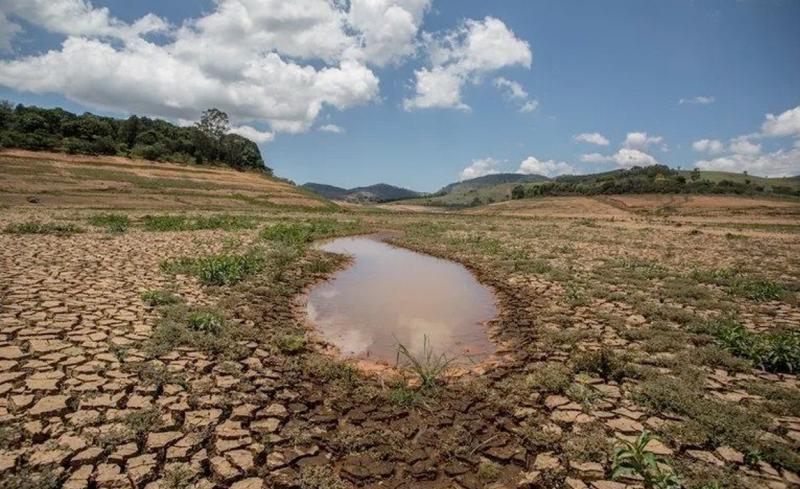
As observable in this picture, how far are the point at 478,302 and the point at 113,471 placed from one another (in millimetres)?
8467

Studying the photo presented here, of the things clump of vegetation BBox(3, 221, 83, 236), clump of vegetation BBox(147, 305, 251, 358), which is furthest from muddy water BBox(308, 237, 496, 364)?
clump of vegetation BBox(3, 221, 83, 236)

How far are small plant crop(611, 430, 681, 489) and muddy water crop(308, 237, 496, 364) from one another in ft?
9.62

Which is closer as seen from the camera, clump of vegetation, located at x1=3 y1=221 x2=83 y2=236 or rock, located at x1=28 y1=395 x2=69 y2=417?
rock, located at x1=28 y1=395 x2=69 y2=417

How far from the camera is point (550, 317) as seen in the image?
9.02m

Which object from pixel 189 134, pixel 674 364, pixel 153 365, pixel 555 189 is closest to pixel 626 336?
pixel 674 364

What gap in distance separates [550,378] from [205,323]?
5.41 m

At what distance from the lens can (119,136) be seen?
308 feet

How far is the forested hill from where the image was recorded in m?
66.2

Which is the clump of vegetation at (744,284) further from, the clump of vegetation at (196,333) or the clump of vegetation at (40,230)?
the clump of vegetation at (40,230)

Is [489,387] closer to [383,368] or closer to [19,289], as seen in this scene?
[383,368]

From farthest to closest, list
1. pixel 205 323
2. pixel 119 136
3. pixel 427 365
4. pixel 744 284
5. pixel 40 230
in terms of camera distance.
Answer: pixel 119 136 → pixel 40 230 → pixel 744 284 → pixel 205 323 → pixel 427 365

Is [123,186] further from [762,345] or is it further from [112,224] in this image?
[762,345]

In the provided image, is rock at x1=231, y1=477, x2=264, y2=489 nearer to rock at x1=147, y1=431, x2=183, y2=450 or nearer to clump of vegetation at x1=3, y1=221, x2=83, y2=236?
rock at x1=147, y1=431, x2=183, y2=450

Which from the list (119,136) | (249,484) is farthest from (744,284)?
(119,136)
